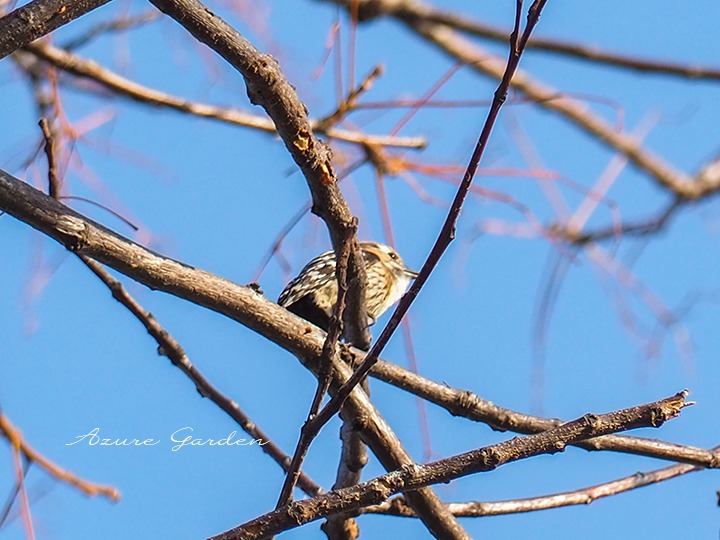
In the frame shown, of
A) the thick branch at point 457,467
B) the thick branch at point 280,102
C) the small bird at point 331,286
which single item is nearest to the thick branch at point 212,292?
the thick branch at point 280,102

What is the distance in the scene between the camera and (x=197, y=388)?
356 centimetres

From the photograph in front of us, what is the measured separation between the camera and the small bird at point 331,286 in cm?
491

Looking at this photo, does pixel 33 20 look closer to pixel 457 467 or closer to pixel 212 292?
pixel 212 292

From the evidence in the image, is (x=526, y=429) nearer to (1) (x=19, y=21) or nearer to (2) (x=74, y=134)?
(1) (x=19, y=21)

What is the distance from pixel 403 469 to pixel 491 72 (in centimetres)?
457

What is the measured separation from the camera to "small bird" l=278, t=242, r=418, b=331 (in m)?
4.91

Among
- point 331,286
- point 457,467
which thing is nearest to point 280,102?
point 457,467

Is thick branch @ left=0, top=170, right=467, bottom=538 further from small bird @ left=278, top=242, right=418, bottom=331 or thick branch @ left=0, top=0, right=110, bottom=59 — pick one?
small bird @ left=278, top=242, right=418, bottom=331

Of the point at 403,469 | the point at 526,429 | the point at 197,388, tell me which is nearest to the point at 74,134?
the point at 197,388

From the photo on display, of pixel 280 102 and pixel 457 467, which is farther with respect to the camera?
pixel 280 102

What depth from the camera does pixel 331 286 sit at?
491cm

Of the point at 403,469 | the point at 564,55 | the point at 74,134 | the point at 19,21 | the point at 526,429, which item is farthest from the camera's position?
the point at 564,55

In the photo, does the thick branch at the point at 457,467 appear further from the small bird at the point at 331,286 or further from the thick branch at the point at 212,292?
the small bird at the point at 331,286

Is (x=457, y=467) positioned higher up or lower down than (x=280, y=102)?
lower down
